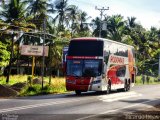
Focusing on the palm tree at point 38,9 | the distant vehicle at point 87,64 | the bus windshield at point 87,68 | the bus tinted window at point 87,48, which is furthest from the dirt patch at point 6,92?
the palm tree at point 38,9

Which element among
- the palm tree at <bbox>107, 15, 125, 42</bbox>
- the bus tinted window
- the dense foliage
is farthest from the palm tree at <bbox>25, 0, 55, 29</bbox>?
the bus tinted window

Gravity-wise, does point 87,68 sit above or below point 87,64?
below

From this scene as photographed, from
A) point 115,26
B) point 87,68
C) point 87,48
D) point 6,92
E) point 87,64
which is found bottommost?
point 6,92

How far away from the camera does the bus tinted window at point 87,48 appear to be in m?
28.7

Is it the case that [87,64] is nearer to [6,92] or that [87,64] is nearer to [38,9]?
[6,92]

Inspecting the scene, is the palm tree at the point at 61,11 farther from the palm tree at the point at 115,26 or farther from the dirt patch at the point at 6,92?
the dirt patch at the point at 6,92

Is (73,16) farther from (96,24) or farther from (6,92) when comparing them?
(6,92)

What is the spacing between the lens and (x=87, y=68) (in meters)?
28.8

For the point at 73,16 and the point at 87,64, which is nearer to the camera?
the point at 87,64

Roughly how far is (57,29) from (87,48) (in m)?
47.8

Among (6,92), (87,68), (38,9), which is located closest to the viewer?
(6,92)

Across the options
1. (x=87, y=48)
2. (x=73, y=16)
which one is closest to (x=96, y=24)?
(x=73, y=16)

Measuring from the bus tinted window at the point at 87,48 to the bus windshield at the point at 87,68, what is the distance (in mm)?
545

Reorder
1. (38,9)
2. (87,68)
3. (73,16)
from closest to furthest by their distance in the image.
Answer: (87,68)
(38,9)
(73,16)
